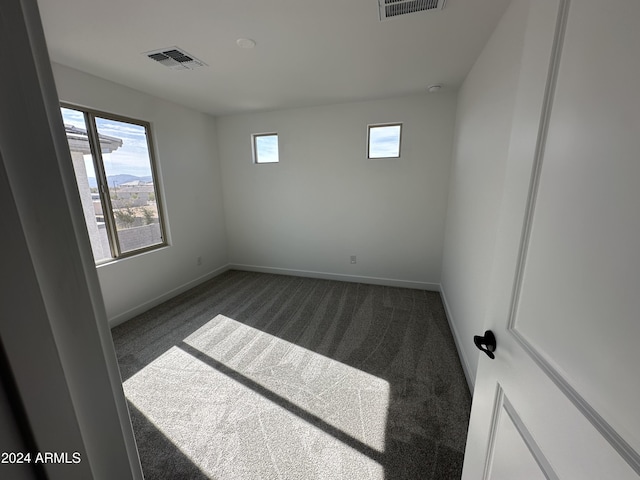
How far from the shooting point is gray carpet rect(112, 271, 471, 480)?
4.58ft

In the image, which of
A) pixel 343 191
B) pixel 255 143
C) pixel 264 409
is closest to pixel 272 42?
pixel 343 191

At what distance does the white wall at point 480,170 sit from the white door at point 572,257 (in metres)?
0.83

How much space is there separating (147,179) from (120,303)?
4.79 feet

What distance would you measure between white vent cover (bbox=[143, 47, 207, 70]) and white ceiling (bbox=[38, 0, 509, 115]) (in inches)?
2.3

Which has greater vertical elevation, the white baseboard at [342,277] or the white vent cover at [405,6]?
the white vent cover at [405,6]

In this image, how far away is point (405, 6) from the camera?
1521mm

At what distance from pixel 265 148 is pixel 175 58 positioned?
5.98 ft

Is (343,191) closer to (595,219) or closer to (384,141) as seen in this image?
(384,141)

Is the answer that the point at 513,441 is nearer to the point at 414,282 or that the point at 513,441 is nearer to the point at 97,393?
the point at 97,393

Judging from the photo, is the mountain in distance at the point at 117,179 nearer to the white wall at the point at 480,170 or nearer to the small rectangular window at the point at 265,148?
the small rectangular window at the point at 265,148

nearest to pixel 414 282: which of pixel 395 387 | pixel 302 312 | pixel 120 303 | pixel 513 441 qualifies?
pixel 302 312

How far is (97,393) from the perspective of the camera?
372mm

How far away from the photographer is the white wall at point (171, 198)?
2.54m

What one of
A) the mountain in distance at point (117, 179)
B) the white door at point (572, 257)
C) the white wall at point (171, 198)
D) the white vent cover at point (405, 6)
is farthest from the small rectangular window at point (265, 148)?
the white door at point (572, 257)
